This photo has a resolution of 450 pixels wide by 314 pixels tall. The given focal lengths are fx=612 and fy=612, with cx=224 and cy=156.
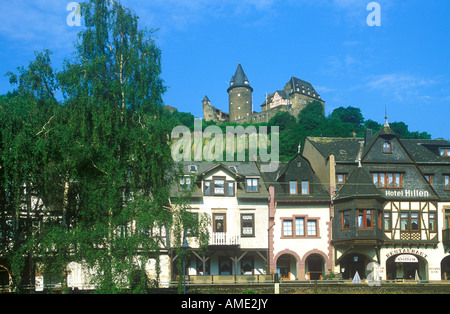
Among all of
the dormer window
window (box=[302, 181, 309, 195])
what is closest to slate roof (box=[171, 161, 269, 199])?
window (box=[302, 181, 309, 195])

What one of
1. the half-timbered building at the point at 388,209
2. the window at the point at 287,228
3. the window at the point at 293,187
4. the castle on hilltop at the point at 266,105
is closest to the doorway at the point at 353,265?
the half-timbered building at the point at 388,209

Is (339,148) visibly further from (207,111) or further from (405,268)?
(207,111)

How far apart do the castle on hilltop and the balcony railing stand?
4378 inches

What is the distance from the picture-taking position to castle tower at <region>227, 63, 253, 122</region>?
520ft

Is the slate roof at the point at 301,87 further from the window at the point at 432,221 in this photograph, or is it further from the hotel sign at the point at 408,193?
the window at the point at 432,221

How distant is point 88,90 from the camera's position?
30.5m

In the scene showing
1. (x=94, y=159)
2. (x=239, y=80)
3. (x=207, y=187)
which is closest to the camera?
(x=94, y=159)

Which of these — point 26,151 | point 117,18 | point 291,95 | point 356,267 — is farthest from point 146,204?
point 291,95

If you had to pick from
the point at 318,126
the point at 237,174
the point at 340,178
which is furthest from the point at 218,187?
the point at 318,126

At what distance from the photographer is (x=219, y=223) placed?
44.9 meters

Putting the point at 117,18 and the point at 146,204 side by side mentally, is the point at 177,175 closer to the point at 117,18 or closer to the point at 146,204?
the point at 146,204

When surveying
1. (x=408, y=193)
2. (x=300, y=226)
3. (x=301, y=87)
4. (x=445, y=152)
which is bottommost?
(x=300, y=226)

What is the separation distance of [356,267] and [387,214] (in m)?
4.69

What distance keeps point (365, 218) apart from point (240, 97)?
11648cm
